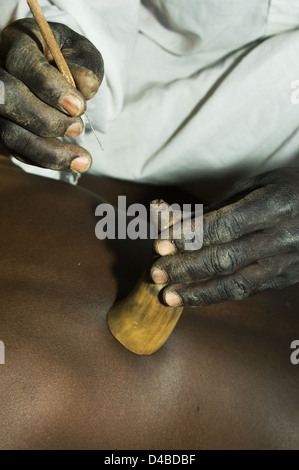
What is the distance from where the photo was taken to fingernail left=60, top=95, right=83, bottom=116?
1.72ft

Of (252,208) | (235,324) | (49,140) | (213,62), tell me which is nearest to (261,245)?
(252,208)

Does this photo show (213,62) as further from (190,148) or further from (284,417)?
(284,417)

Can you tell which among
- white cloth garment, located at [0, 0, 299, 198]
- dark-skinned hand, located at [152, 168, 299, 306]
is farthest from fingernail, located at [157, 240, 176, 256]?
white cloth garment, located at [0, 0, 299, 198]

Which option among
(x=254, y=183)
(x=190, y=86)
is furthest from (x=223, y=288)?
(x=190, y=86)

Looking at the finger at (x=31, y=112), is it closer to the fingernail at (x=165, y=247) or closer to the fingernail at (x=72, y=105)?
the fingernail at (x=72, y=105)

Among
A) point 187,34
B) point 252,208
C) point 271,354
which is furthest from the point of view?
point 187,34

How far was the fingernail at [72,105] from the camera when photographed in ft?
1.72

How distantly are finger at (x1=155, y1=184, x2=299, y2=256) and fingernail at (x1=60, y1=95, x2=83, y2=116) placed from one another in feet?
0.50

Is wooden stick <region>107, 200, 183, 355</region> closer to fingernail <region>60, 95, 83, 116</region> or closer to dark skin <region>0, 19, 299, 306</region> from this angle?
dark skin <region>0, 19, 299, 306</region>

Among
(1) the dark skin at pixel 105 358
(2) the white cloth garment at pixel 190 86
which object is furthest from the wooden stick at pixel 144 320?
(2) the white cloth garment at pixel 190 86

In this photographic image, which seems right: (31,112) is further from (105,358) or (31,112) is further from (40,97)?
(105,358)

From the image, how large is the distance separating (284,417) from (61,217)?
35 centimetres

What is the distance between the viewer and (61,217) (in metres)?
0.67
